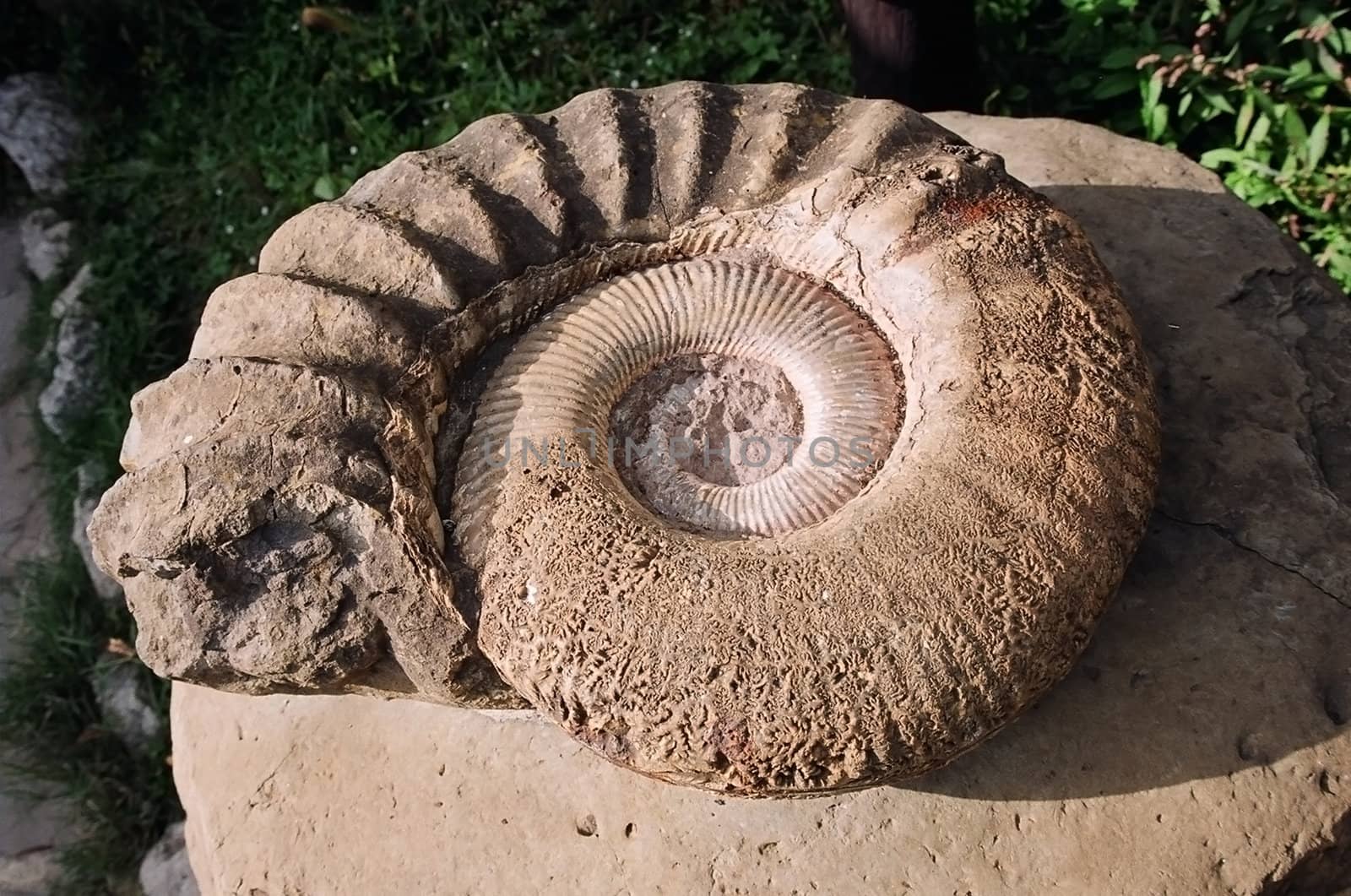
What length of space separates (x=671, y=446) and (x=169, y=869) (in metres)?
2.53

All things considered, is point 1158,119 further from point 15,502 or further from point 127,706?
point 15,502

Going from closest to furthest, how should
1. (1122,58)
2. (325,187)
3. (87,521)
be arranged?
(1122,58)
(87,521)
(325,187)

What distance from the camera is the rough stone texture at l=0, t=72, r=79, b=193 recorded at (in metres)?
4.39

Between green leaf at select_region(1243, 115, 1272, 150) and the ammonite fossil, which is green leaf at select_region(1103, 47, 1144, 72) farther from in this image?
the ammonite fossil

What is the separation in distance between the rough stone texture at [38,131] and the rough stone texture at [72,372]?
1.95 ft

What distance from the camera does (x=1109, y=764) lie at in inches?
84.3

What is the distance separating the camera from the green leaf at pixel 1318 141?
3320 millimetres

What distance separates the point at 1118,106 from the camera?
373cm

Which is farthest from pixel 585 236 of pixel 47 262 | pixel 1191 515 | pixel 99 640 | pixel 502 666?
pixel 47 262

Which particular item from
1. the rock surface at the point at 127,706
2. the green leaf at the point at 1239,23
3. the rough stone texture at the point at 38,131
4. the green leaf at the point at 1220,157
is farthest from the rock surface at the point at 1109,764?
the rough stone texture at the point at 38,131

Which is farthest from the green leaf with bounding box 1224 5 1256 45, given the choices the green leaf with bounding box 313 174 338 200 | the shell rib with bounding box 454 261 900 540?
the green leaf with bounding box 313 174 338 200

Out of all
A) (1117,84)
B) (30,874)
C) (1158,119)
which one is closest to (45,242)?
(30,874)

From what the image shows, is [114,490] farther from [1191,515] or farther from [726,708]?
[1191,515]

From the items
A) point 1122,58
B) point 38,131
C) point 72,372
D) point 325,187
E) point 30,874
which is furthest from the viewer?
point 38,131
